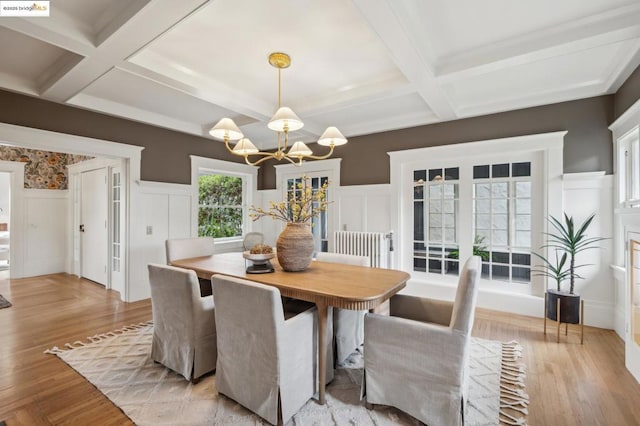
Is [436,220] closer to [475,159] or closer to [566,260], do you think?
[475,159]

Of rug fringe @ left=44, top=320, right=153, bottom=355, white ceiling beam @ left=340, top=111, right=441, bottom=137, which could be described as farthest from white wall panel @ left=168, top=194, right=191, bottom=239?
white ceiling beam @ left=340, top=111, right=441, bottom=137

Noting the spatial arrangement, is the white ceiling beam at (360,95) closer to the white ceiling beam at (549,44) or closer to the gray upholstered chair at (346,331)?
the white ceiling beam at (549,44)

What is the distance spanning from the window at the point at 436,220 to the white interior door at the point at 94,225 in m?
4.67

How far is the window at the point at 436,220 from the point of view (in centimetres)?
394

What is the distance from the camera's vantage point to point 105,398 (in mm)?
1916

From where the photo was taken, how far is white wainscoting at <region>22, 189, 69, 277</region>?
5.41m

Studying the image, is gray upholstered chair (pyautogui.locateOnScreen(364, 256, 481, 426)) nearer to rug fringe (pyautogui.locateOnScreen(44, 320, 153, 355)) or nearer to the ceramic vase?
the ceramic vase

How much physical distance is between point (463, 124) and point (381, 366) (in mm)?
3258

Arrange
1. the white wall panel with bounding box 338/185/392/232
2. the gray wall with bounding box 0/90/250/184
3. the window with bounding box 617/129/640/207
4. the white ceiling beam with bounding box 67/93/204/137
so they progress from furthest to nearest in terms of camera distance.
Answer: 1. the white wall panel with bounding box 338/185/392/232
2. the white ceiling beam with bounding box 67/93/204/137
3. the gray wall with bounding box 0/90/250/184
4. the window with bounding box 617/129/640/207

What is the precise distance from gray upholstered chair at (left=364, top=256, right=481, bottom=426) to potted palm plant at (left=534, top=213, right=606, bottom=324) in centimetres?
182

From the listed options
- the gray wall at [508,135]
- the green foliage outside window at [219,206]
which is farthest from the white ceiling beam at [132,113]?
the gray wall at [508,135]

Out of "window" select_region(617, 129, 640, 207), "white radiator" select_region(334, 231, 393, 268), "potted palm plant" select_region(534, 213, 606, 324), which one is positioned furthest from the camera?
"white radiator" select_region(334, 231, 393, 268)

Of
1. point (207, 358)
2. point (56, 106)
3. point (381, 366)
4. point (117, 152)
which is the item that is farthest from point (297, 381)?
point (56, 106)

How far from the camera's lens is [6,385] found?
6.74 feet
